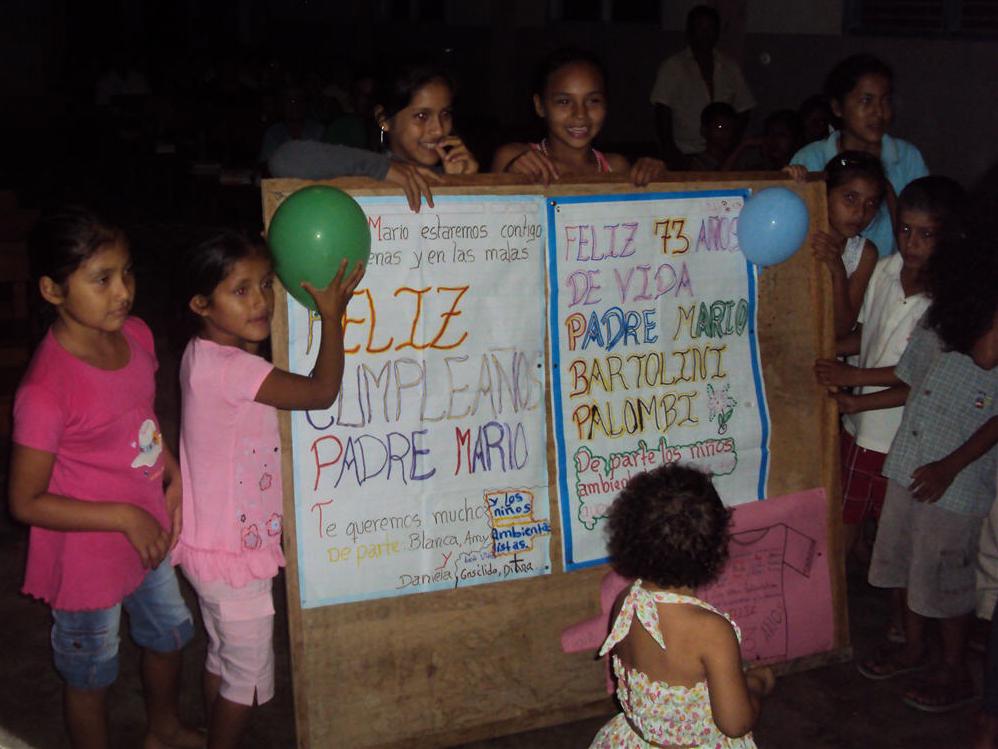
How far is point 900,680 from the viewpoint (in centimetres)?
385

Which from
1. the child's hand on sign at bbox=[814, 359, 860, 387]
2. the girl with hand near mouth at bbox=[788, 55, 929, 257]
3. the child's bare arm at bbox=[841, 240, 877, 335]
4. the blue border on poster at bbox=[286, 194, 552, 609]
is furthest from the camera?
the girl with hand near mouth at bbox=[788, 55, 929, 257]

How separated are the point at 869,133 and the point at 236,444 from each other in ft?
9.32

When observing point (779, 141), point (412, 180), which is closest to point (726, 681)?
point (412, 180)

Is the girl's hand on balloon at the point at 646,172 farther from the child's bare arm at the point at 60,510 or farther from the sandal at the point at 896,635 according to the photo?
the sandal at the point at 896,635

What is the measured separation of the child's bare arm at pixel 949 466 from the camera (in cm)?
347

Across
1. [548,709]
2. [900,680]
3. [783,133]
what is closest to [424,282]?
[548,709]

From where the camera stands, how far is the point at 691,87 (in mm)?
7758

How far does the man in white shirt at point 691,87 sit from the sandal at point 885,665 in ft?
14.5

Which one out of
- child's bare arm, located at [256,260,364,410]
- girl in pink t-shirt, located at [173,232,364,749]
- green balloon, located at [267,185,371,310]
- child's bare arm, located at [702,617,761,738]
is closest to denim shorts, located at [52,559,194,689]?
girl in pink t-shirt, located at [173,232,364,749]

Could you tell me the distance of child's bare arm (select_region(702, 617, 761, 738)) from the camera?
95.0 inches

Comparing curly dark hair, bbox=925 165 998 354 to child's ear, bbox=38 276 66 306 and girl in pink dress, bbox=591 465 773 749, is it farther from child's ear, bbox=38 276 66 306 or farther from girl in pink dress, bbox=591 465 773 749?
child's ear, bbox=38 276 66 306

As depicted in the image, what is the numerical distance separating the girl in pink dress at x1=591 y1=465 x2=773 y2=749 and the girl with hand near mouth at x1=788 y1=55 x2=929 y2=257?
7.40 feet

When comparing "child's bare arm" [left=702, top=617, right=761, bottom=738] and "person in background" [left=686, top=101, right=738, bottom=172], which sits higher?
"person in background" [left=686, top=101, right=738, bottom=172]

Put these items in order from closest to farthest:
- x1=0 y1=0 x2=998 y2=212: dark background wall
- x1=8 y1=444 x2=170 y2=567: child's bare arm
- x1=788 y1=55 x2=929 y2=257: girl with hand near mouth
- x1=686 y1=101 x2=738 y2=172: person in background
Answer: x1=8 y1=444 x2=170 y2=567: child's bare arm, x1=788 y1=55 x2=929 y2=257: girl with hand near mouth, x1=686 y1=101 x2=738 y2=172: person in background, x1=0 y1=0 x2=998 y2=212: dark background wall
